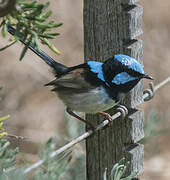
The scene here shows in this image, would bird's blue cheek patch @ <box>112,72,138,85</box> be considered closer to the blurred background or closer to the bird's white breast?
the bird's white breast

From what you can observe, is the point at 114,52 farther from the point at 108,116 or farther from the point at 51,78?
the point at 51,78

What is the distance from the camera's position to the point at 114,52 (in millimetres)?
3029

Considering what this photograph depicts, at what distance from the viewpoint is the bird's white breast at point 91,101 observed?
3221 mm

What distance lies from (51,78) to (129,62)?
339 centimetres

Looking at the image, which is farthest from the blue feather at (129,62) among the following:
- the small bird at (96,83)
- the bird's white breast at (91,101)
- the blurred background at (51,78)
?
the blurred background at (51,78)

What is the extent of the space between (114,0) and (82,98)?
0.83 meters

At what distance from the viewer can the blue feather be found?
2.97 m

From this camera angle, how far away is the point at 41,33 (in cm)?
183

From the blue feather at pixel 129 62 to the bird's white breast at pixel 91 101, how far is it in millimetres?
278

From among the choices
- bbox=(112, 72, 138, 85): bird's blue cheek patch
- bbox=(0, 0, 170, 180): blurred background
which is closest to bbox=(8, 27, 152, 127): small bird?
bbox=(112, 72, 138, 85): bird's blue cheek patch

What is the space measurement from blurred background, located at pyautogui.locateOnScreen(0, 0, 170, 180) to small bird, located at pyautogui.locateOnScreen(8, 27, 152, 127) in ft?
9.20

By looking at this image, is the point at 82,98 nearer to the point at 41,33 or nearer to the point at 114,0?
the point at 114,0

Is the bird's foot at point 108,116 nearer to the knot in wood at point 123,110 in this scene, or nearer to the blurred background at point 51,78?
the knot in wood at point 123,110

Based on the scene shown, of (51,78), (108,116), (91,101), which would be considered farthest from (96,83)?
(51,78)
